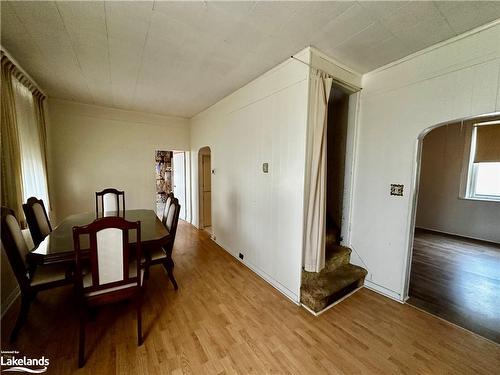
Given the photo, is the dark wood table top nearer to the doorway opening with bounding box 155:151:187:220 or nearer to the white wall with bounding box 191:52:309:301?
the white wall with bounding box 191:52:309:301

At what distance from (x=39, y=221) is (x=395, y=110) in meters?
4.38

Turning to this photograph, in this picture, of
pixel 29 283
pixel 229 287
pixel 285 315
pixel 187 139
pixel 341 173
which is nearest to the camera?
pixel 29 283

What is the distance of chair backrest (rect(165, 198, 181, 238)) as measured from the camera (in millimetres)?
2531

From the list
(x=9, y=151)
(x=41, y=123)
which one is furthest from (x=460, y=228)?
(x=41, y=123)

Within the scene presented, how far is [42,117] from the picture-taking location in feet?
11.1

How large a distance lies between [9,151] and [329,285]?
12.7 feet

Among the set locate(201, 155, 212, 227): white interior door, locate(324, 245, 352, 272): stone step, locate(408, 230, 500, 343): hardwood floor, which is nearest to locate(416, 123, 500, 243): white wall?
locate(408, 230, 500, 343): hardwood floor

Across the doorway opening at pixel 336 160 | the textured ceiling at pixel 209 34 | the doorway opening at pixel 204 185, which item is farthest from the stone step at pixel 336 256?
the doorway opening at pixel 204 185

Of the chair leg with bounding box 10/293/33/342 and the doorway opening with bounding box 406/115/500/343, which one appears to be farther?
the doorway opening with bounding box 406/115/500/343

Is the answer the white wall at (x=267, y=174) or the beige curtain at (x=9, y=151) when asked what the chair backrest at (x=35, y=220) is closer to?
the beige curtain at (x=9, y=151)

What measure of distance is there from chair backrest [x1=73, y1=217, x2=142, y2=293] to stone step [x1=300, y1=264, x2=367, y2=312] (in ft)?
5.97

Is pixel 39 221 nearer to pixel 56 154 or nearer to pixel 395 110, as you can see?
pixel 56 154

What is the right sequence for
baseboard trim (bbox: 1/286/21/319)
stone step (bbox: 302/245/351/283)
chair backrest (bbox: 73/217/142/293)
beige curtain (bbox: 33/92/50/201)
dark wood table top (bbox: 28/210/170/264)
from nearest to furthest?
chair backrest (bbox: 73/217/142/293) → dark wood table top (bbox: 28/210/170/264) → baseboard trim (bbox: 1/286/21/319) → stone step (bbox: 302/245/351/283) → beige curtain (bbox: 33/92/50/201)

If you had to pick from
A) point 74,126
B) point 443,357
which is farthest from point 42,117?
point 443,357
